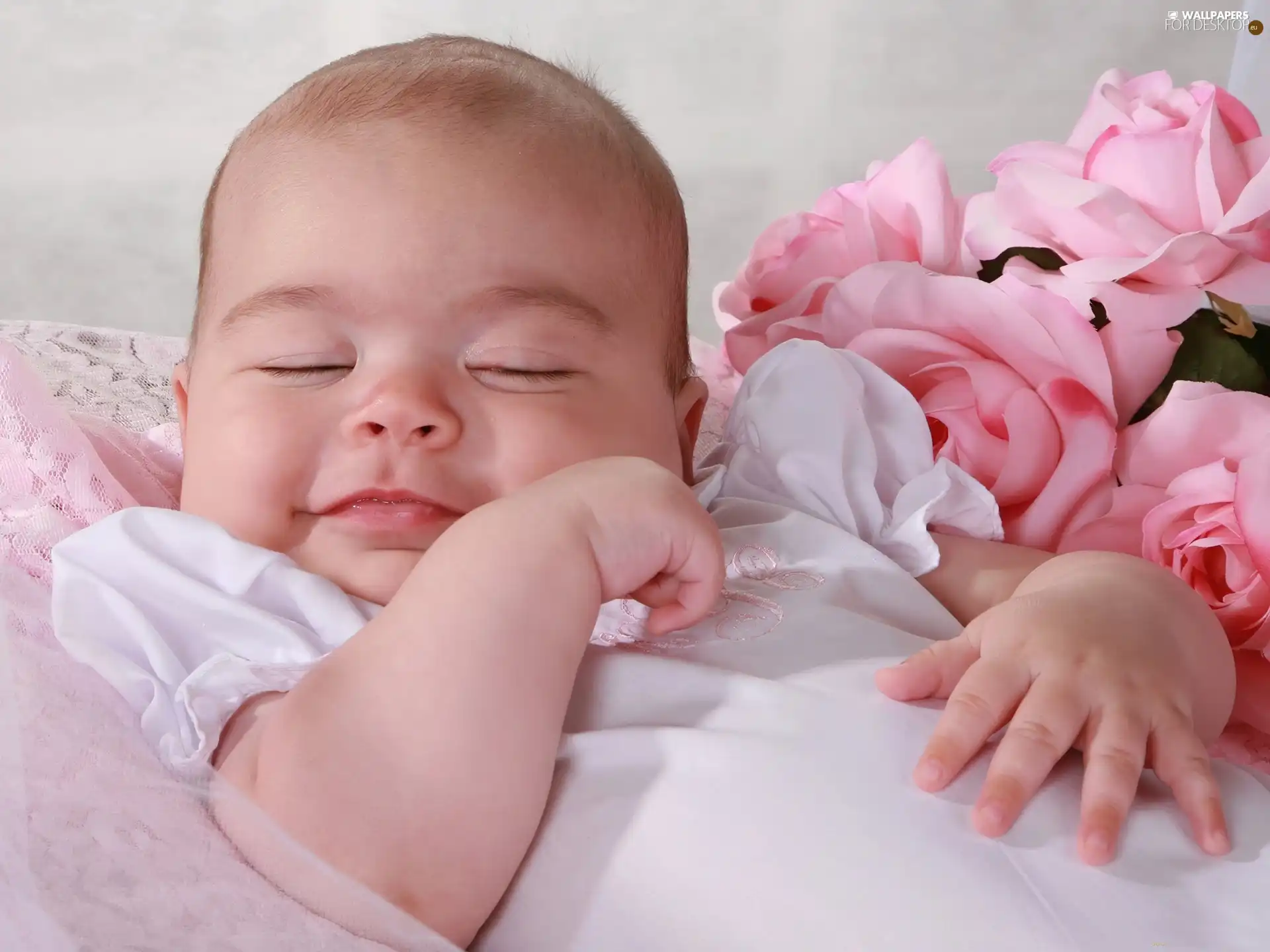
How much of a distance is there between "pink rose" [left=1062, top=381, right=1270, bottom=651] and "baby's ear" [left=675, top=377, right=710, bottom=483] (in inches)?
14.6

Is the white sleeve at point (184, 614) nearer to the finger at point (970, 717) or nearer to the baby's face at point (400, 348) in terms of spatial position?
the baby's face at point (400, 348)

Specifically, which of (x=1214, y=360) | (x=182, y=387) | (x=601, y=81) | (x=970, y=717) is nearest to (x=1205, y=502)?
(x=1214, y=360)

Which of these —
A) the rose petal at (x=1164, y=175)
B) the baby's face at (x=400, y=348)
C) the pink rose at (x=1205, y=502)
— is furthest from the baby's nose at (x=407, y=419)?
the rose petal at (x=1164, y=175)

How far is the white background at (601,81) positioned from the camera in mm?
2529

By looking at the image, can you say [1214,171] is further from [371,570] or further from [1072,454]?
[371,570]

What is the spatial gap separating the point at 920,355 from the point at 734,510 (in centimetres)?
26

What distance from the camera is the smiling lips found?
91 centimetres

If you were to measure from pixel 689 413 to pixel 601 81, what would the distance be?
5.05 ft

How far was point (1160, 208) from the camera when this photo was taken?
3.90 feet

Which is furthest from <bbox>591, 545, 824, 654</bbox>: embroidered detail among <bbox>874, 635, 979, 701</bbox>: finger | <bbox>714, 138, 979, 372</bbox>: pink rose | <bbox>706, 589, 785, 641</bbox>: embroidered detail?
<bbox>714, 138, 979, 372</bbox>: pink rose

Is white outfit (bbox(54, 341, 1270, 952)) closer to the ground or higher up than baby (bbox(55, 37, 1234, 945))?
closer to the ground

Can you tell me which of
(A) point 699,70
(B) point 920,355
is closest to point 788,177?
(A) point 699,70

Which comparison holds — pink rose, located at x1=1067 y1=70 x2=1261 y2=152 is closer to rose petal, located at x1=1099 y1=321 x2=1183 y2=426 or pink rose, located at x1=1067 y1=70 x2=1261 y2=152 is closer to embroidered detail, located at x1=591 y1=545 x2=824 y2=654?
rose petal, located at x1=1099 y1=321 x2=1183 y2=426

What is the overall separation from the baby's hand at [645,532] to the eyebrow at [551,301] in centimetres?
18
